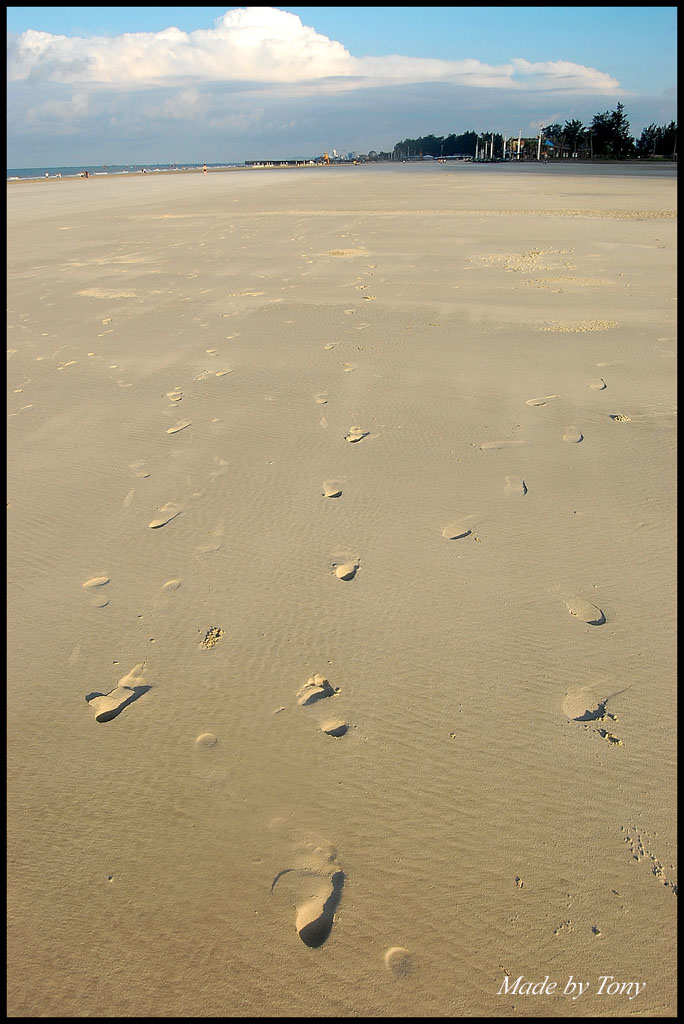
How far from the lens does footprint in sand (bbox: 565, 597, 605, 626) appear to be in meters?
2.17

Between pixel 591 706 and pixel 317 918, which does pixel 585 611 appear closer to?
pixel 591 706

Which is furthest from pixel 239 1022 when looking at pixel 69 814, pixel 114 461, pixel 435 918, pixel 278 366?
pixel 278 366

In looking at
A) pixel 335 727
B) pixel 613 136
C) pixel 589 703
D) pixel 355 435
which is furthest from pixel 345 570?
pixel 613 136

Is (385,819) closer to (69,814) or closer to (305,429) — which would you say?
(69,814)

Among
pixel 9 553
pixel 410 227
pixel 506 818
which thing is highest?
pixel 410 227

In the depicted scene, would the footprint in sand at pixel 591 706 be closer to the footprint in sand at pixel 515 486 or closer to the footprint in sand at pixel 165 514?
the footprint in sand at pixel 515 486

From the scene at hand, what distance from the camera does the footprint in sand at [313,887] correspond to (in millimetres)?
1346

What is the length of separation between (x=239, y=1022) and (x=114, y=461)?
2786mm

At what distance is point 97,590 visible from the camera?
7.89 feet

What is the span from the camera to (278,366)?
475cm

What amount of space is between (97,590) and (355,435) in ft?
5.92

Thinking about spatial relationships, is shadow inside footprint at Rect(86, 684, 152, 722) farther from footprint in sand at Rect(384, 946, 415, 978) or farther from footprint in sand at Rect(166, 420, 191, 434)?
footprint in sand at Rect(166, 420, 191, 434)

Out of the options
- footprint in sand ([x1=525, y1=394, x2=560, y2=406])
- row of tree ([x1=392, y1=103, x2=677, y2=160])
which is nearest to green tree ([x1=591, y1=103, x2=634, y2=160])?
row of tree ([x1=392, y1=103, x2=677, y2=160])

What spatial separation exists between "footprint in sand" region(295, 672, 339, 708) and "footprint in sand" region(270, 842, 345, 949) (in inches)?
17.9
